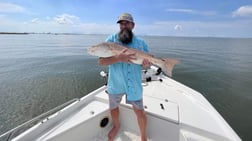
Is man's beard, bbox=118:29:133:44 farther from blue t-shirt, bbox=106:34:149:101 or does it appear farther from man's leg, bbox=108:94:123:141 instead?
man's leg, bbox=108:94:123:141

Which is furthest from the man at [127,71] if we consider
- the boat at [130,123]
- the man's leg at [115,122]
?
the boat at [130,123]

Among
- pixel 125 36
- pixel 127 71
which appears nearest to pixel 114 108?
pixel 127 71

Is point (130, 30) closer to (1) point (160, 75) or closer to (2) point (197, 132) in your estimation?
(2) point (197, 132)

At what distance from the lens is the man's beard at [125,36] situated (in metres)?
2.02

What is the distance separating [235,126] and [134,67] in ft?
14.2

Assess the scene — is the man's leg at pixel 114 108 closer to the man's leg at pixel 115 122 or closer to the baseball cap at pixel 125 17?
the man's leg at pixel 115 122

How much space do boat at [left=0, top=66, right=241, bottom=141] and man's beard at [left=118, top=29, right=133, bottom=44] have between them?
118 cm

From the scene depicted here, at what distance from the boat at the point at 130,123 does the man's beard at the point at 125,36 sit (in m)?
1.18

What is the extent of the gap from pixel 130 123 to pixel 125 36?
1.61 m

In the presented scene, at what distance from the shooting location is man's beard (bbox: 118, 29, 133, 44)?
6.64 feet

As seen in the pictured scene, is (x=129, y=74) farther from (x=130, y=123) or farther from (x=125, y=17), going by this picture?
(x=130, y=123)

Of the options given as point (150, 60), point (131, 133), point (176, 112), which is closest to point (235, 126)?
point (176, 112)

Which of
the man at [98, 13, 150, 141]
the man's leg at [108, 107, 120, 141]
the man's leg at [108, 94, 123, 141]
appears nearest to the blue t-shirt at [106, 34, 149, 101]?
the man at [98, 13, 150, 141]

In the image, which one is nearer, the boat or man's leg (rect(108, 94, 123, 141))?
the boat
